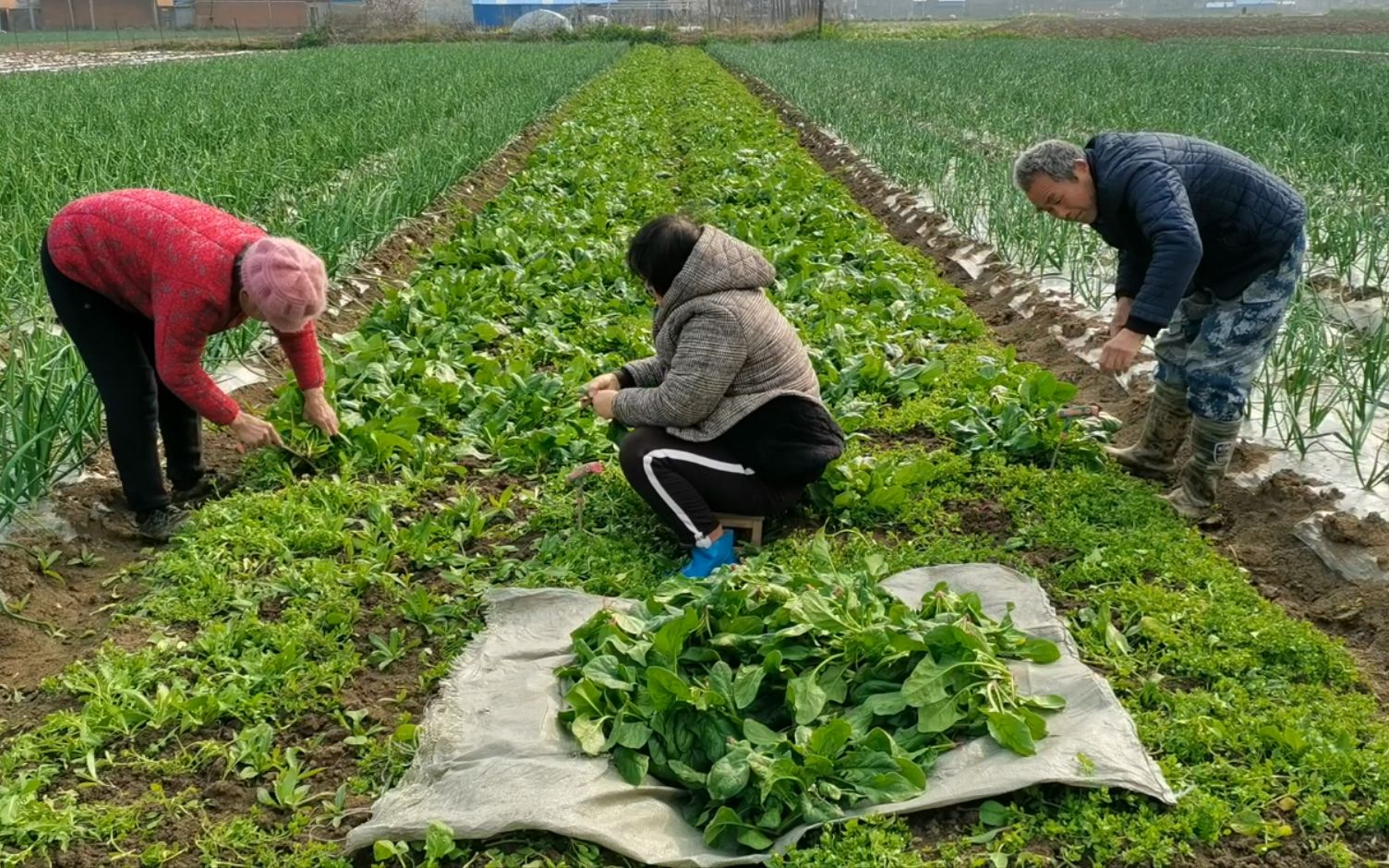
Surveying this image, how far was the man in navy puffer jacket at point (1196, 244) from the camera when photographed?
3.19 metres

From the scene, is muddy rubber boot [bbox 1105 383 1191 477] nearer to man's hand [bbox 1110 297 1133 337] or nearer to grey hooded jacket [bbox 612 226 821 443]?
man's hand [bbox 1110 297 1133 337]

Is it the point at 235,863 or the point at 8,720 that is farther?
the point at 8,720

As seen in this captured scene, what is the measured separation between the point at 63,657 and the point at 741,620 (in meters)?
2.00

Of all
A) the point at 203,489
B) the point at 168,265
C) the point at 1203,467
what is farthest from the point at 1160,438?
the point at 203,489

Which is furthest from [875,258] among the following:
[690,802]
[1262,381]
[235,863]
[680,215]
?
[235,863]

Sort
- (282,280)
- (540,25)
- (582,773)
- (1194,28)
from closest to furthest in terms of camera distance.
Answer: (582,773) < (282,280) < (540,25) < (1194,28)

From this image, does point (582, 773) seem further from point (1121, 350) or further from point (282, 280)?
point (1121, 350)

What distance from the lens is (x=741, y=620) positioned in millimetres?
2623

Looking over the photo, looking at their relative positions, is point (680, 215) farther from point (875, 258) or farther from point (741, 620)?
point (875, 258)

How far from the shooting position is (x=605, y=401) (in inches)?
138

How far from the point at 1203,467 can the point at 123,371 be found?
365 cm

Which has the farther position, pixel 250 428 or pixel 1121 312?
pixel 1121 312

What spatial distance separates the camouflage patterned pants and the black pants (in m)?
3.53

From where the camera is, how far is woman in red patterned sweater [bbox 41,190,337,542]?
2996 mm
